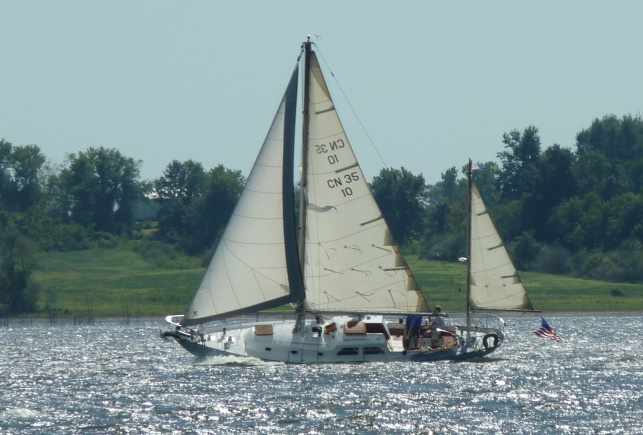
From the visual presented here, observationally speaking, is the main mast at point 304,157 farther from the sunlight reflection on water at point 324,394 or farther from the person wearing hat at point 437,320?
the person wearing hat at point 437,320

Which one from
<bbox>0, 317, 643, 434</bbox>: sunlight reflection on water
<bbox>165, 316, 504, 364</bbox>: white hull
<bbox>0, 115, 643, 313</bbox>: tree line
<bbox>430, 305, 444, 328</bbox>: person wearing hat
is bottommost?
<bbox>0, 317, 643, 434</bbox>: sunlight reflection on water

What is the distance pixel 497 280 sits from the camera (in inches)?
2501

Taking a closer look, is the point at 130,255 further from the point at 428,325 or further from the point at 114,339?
the point at 428,325

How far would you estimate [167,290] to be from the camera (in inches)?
5157

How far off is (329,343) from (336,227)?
4.74 meters

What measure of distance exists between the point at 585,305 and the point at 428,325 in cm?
6497

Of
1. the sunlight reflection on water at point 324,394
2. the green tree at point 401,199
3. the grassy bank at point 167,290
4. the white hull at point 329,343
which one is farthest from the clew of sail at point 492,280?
the green tree at point 401,199

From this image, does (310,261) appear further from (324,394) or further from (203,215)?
(203,215)

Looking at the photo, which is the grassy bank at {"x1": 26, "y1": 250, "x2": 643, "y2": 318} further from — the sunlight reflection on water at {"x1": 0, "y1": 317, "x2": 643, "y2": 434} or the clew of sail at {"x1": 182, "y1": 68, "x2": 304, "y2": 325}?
the clew of sail at {"x1": 182, "y1": 68, "x2": 304, "y2": 325}

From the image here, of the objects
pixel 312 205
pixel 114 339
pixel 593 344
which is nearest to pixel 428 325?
pixel 312 205

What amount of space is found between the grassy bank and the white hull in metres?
56.7

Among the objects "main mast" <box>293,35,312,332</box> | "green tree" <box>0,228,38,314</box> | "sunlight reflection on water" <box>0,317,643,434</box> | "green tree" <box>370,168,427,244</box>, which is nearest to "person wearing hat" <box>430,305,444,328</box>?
"sunlight reflection on water" <box>0,317,643,434</box>

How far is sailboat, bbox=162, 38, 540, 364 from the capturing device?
57.1 m

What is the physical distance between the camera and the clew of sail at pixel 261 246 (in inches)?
2243
